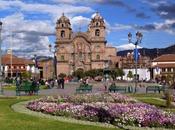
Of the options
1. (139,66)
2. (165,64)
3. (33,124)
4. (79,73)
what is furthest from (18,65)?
(33,124)

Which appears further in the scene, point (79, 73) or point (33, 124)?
point (79, 73)

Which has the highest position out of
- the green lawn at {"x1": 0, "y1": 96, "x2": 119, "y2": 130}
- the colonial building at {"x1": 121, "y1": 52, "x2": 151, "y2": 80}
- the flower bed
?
the colonial building at {"x1": 121, "y1": 52, "x2": 151, "y2": 80}

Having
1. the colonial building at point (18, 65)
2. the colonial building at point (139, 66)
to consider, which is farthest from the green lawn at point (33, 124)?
the colonial building at point (18, 65)

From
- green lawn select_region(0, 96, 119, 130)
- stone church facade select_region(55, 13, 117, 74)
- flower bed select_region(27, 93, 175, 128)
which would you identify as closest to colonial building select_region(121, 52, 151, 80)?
stone church facade select_region(55, 13, 117, 74)

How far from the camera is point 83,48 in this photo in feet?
571

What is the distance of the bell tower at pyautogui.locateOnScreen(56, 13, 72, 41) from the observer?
177375 mm

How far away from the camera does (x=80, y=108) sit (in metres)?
19.4

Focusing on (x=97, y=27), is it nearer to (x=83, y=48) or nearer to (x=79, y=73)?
(x=83, y=48)

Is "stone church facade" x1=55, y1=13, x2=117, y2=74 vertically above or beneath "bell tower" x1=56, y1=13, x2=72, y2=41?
beneath

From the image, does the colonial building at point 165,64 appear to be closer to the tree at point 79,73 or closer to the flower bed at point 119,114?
the tree at point 79,73

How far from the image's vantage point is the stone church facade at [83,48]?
566 ft

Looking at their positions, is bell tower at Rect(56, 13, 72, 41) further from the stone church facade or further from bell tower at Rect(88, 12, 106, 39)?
bell tower at Rect(88, 12, 106, 39)

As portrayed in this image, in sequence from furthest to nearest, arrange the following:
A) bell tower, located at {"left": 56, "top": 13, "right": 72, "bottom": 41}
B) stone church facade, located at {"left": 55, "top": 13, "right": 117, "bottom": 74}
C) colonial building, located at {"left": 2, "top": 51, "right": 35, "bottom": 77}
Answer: bell tower, located at {"left": 56, "top": 13, "right": 72, "bottom": 41}, colonial building, located at {"left": 2, "top": 51, "right": 35, "bottom": 77}, stone church facade, located at {"left": 55, "top": 13, "right": 117, "bottom": 74}

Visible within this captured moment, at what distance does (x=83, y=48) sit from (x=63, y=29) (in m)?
11.1
